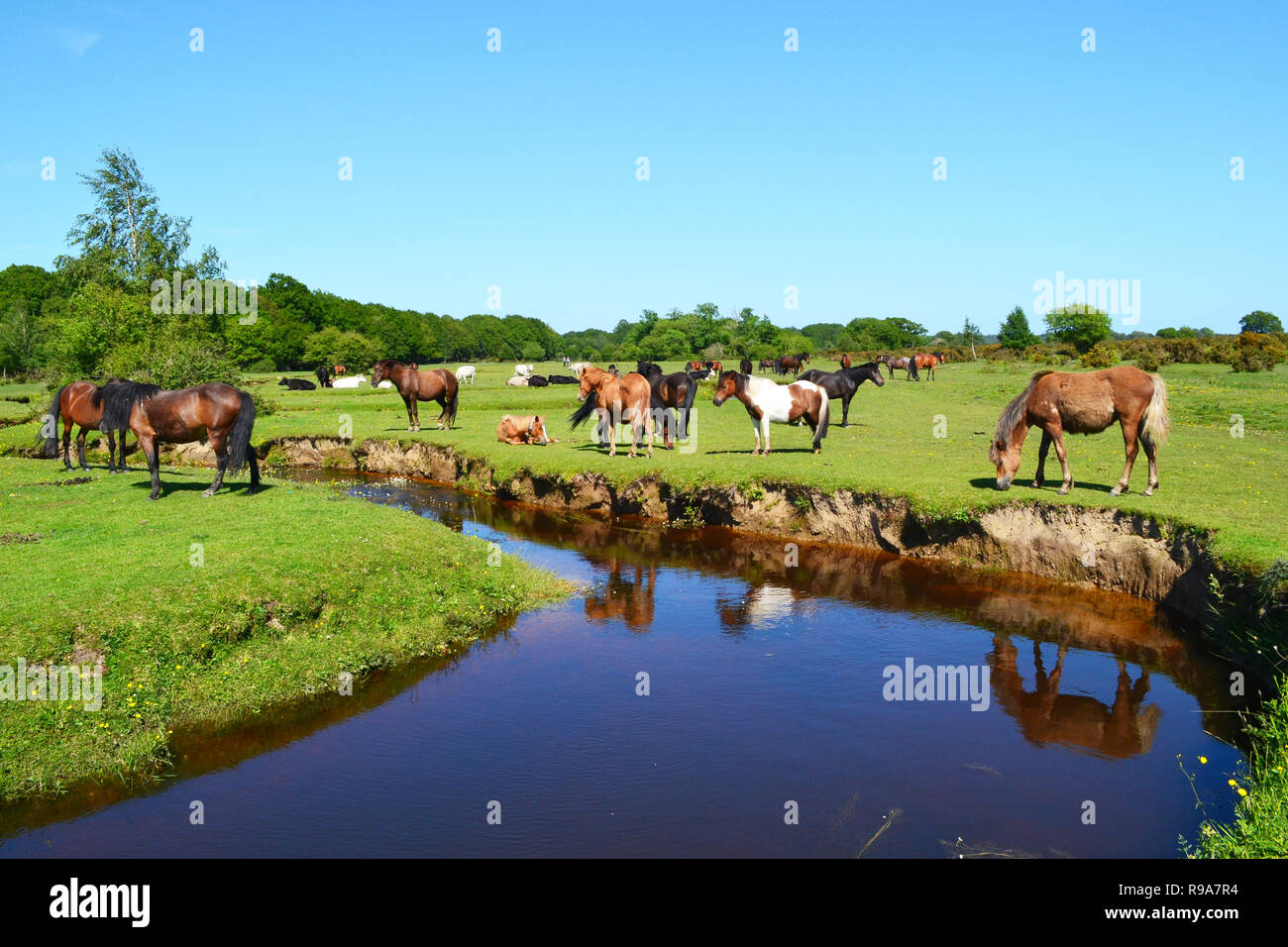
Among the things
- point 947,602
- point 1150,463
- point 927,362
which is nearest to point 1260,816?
point 947,602

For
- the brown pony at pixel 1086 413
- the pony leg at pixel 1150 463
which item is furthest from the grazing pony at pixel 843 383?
the pony leg at pixel 1150 463

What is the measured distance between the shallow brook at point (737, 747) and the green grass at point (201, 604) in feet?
1.56

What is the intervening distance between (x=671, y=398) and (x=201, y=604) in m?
17.9

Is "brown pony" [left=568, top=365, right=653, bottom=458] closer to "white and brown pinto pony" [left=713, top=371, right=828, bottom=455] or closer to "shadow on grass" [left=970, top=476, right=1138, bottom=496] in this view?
"white and brown pinto pony" [left=713, top=371, right=828, bottom=455]

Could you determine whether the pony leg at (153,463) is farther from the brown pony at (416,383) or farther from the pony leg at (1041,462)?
the pony leg at (1041,462)

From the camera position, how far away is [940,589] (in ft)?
52.9

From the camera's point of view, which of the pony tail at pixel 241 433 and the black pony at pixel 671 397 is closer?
the pony tail at pixel 241 433

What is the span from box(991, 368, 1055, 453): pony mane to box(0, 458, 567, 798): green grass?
10467 mm

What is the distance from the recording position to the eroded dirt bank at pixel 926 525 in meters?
14.9

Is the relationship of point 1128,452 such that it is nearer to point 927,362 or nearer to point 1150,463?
point 1150,463

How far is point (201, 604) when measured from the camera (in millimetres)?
11164
